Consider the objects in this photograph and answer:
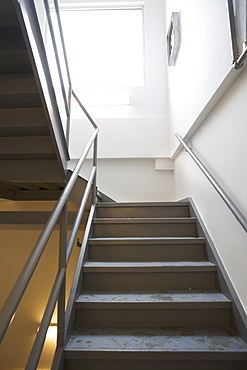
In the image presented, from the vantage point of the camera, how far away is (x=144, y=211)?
276cm

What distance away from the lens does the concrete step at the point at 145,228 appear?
2422mm

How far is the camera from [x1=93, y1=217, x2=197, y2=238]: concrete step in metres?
2.42

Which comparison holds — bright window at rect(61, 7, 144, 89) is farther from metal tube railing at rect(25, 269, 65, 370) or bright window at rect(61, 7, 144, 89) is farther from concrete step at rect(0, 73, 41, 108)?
metal tube railing at rect(25, 269, 65, 370)

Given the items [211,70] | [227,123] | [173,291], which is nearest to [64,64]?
[211,70]

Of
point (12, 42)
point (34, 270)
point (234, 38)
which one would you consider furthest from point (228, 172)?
point (12, 42)

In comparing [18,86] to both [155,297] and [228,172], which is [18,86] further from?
[155,297]

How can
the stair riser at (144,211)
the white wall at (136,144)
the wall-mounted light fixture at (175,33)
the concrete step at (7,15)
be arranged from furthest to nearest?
1. the white wall at (136,144)
2. the wall-mounted light fixture at (175,33)
3. the stair riser at (144,211)
4. the concrete step at (7,15)

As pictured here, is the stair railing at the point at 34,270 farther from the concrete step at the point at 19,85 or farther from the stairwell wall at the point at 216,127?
the stairwell wall at the point at 216,127

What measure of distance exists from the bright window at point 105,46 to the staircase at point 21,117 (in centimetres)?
282

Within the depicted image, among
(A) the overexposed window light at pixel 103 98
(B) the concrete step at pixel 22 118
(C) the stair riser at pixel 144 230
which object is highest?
(A) the overexposed window light at pixel 103 98

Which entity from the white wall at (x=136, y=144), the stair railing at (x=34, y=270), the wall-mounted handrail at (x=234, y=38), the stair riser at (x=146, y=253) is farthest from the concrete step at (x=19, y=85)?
the white wall at (x=136, y=144)

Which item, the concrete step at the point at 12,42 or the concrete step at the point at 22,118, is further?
the concrete step at the point at 22,118

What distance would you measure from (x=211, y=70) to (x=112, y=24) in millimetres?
3373

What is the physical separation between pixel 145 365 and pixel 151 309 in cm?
33
